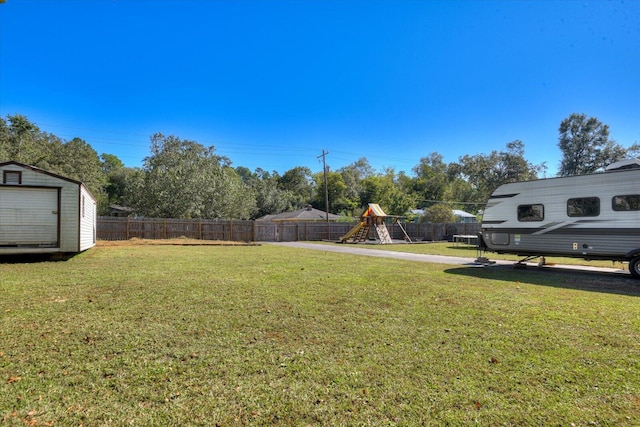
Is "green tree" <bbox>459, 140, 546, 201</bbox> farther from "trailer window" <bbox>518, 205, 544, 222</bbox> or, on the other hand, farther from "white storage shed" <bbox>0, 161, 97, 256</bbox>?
"white storage shed" <bbox>0, 161, 97, 256</bbox>

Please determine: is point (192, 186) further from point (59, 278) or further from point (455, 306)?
point (455, 306)

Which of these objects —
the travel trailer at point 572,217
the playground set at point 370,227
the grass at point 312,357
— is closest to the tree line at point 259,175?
the playground set at point 370,227

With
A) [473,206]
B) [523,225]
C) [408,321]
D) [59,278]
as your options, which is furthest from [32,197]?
[473,206]

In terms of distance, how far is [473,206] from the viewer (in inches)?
2117

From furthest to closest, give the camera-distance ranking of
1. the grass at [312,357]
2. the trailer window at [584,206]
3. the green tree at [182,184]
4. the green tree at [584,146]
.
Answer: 1. the green tree at [584,146]
2. the green tree at [182,184]
3. the trailer window at [584,206]
4. the grass at [312,357]

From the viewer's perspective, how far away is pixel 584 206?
9.36 metres

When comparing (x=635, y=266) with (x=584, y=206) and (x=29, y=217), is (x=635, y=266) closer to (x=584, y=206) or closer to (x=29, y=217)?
(x=584, y=206)

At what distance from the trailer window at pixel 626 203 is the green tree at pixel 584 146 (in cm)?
4059

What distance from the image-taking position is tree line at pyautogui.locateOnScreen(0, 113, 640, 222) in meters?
28.8

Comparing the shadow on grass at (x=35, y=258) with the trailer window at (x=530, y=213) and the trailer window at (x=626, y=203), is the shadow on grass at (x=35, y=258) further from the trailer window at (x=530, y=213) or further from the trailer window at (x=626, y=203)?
the trailer window at (x=626, y=203)

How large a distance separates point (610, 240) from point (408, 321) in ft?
26.1

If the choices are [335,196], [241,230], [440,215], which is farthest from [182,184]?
[335,196]

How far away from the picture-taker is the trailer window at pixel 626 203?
8.50 metres

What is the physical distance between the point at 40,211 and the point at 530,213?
622 inches
